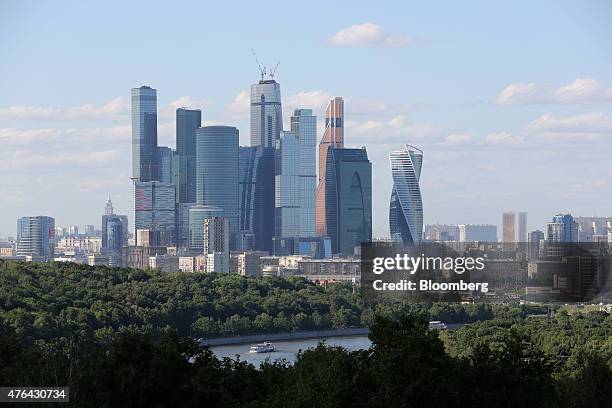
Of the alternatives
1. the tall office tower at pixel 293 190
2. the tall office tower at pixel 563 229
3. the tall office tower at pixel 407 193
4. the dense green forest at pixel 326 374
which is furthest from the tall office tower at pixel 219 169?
the dense green forest at pixel 326 374

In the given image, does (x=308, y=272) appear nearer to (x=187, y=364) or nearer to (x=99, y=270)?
(x=99, y=270)

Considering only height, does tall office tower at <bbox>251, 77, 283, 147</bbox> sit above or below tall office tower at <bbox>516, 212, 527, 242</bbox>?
above

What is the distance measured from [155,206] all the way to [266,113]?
568 inches

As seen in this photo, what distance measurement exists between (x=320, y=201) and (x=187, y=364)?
380 ft

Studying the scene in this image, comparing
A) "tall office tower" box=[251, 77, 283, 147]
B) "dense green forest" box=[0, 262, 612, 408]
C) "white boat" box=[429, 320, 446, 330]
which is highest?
"tall office tower" box=[251, 77, 283, 147]

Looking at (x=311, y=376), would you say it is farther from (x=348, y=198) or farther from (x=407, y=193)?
(x=348, y=198)

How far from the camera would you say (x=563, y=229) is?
93.2 meters

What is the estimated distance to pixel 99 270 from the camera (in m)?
58.5

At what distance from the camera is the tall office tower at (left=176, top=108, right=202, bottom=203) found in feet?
451

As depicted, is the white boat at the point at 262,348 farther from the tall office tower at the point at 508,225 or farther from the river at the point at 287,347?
the tall office tower at the point at 508,225

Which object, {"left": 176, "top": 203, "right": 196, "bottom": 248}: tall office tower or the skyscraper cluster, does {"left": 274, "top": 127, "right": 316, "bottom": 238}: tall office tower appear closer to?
the skyscraper cluster

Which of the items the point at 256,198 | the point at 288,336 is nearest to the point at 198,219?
the point at 256,198

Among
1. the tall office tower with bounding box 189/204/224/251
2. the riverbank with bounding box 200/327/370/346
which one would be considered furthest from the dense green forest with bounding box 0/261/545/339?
the tall office tower with bounding box 189/204/224/251

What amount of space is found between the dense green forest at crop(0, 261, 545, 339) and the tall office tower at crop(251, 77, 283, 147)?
77.8 metres
